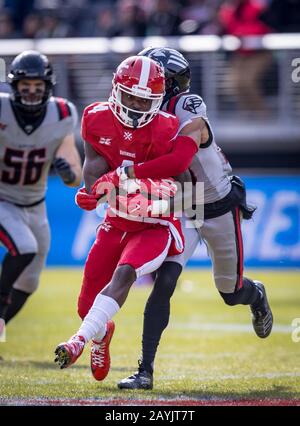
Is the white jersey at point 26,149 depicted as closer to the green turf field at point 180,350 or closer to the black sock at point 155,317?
the green turf field at point 180,350

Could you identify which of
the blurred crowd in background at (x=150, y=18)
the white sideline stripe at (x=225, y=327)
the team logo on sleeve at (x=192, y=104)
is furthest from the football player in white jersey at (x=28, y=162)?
the blurred crowd in background at (x=150, y=18)

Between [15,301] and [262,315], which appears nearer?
[262,315]

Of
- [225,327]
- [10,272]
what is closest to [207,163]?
[10,272]

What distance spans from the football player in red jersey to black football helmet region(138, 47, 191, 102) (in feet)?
0.89

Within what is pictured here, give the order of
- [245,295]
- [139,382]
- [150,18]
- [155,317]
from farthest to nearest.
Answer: [150,18], [245,295], [155,317], [139,382]

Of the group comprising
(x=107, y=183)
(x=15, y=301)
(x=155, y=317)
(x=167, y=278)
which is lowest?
(x=15, y=301)

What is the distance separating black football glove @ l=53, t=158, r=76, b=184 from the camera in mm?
6293

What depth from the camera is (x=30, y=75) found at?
6480 mm

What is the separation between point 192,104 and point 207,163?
1.70 feet

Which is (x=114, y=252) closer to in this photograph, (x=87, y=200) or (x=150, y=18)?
(x=87, y=200)

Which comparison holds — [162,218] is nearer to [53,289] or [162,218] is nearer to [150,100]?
[150,100]

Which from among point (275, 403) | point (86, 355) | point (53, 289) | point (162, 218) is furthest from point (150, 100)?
point (53, 289)

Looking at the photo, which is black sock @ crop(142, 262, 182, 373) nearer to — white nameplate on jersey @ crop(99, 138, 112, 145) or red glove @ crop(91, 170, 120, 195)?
red glove @ crop(91, 170, 120, 195)

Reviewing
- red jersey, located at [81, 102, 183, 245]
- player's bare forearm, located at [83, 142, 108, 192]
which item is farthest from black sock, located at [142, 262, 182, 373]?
player's bare forearm, located at [83, 142, 108, 192]
